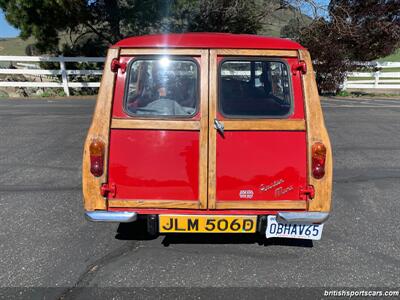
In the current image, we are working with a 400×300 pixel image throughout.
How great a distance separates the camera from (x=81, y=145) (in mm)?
6344

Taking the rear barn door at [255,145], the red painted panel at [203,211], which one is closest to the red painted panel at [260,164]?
the rear barn door at [255,145]

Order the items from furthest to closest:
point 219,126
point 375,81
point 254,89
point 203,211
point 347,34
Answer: point 375,81 < point 347,34 < point 254,89 < point 203,211 < point 219,126

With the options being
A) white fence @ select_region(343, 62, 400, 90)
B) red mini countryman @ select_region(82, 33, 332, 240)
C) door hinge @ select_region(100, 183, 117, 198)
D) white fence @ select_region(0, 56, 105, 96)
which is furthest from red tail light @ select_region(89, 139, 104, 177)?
white fence @ select_region(343, 62, 400, 90)

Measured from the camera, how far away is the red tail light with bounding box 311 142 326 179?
2.63 meters

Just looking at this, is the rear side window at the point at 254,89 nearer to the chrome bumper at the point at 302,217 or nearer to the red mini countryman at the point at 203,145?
the red mini countryman at the point at 203,145

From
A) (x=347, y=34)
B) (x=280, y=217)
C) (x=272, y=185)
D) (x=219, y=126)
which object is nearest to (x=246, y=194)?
(x=272, y=185)

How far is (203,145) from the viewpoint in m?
2.65

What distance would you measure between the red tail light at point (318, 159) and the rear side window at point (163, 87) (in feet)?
3.41

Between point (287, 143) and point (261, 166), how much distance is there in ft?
→ 0.94

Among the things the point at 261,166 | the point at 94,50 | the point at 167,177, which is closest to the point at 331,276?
the point at 261,166

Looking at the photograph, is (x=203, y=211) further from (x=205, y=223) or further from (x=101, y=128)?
(x=101, y=128)

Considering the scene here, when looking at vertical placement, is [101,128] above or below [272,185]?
above

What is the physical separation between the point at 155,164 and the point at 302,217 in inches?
51.0

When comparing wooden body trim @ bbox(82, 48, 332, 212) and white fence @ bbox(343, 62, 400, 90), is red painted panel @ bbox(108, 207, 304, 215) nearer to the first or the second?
wooden body trim @ bbox(82, 48, 332, 212)
